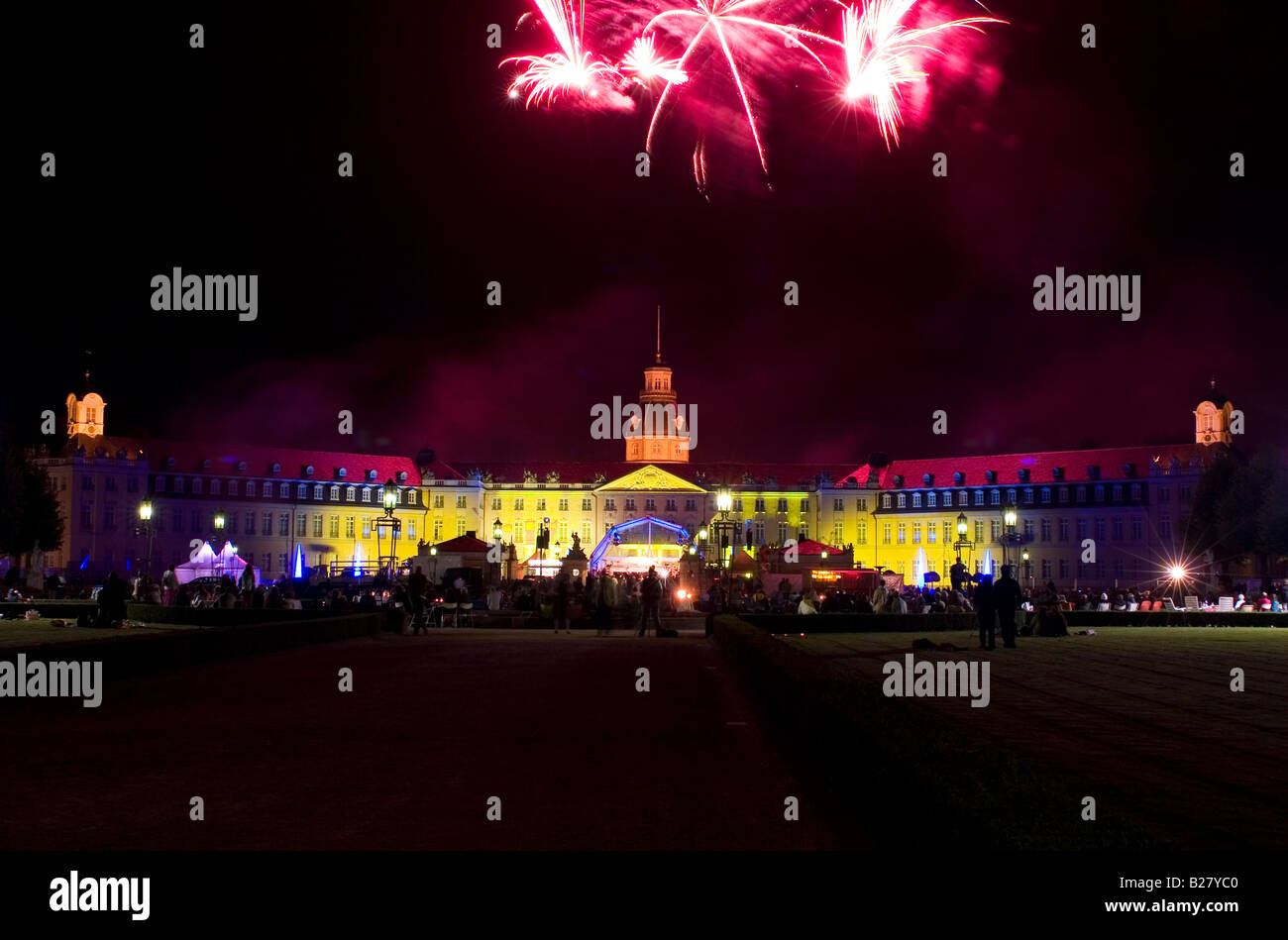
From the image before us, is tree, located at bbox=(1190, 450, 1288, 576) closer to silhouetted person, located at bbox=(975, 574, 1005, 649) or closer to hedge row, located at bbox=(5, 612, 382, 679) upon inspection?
silhouetted person, located at bbox=(975, 574, 1005, 649)

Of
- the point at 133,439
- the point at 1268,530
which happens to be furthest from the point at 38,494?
the point at 1268,530

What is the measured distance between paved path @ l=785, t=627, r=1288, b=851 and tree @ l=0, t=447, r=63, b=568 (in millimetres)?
45675

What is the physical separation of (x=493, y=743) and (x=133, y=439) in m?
109

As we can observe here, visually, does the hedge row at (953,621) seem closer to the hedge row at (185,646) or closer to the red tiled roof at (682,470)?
the hedge row at (185,646)

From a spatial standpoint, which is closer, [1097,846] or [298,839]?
[1097,846]

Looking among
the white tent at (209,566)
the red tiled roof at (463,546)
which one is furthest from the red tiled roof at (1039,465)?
the white tent at (209,566)

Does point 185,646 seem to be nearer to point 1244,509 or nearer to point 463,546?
point 463,546

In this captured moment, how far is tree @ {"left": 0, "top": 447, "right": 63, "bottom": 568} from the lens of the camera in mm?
61719

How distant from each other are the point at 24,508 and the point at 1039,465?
84.9 meters

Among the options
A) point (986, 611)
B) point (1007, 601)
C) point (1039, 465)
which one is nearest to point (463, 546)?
point (986, 611)

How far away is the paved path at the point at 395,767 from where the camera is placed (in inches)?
335

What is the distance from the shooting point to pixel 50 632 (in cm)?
A: 3259
